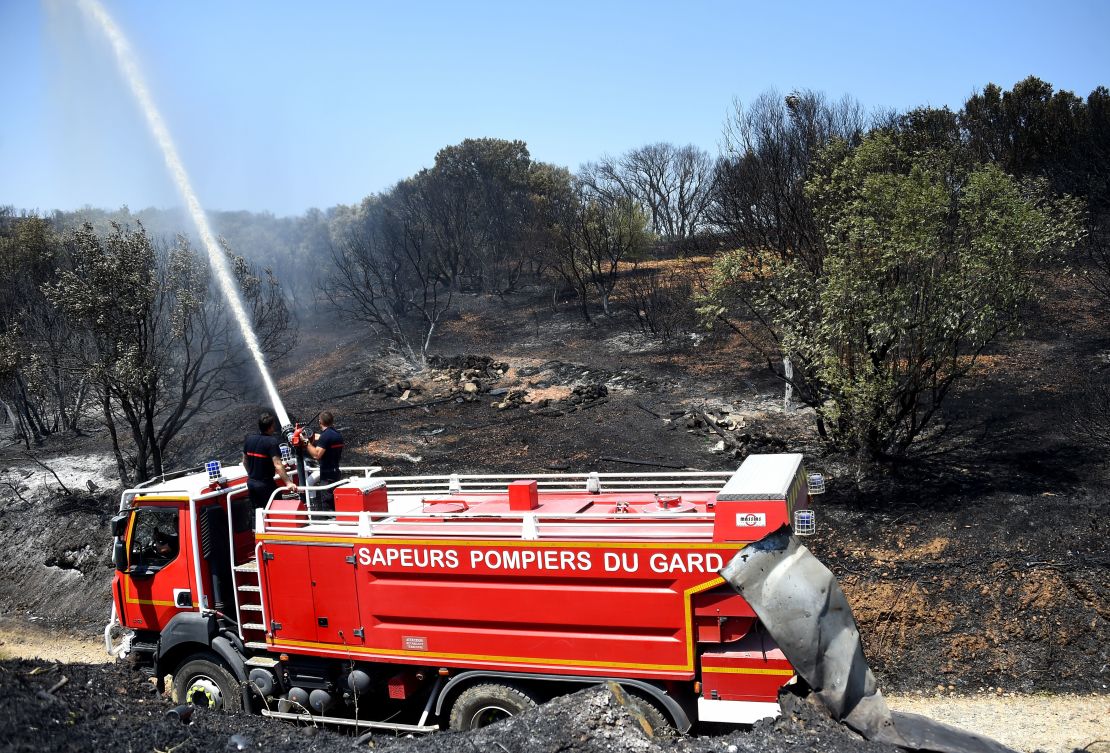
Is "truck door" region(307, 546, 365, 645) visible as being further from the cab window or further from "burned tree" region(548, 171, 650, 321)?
"burned tree" region(548, 171, 650, 321)

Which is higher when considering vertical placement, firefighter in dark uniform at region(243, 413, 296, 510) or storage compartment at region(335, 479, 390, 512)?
firefighter in dark uniform at region(243, 413, 296, 510)

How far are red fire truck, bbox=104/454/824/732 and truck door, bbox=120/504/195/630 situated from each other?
0.02 metres

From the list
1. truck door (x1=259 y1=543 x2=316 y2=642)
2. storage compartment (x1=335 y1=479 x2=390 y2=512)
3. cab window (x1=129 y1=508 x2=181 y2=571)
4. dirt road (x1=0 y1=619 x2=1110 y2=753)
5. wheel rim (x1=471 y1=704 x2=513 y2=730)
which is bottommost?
dirt road (x1=0 y1=619 x2=1110 y2=753)

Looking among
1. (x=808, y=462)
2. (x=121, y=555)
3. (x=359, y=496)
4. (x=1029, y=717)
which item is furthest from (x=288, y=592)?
(x=808, y=462)

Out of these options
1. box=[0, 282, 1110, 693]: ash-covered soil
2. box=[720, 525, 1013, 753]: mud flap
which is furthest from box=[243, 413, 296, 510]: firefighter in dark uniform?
box=[0, 282, 1110, 693]: ash-covered soil

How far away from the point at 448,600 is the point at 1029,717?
260 inches

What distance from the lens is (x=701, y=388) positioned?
82.9 ft

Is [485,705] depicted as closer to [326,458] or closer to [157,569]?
[326,458]

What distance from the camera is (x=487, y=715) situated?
7.53m

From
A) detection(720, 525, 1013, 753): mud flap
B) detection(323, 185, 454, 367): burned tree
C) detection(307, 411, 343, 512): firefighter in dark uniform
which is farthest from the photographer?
detection(323, 185, 454, 367): burned tree

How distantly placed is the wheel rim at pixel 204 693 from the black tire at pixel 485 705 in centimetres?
278

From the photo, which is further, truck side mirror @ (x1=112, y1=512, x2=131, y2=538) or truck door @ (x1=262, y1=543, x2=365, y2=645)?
truck side mirror @ (x1=112, y1=512, x2=131, y2=538)

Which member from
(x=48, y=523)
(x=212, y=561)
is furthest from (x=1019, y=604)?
(x=48, y=523)

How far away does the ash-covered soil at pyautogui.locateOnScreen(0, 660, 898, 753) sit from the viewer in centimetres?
576
